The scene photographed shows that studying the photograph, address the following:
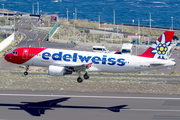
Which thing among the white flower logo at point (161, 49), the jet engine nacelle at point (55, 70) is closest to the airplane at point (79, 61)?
the jet engine nacelle at point (55, 70)

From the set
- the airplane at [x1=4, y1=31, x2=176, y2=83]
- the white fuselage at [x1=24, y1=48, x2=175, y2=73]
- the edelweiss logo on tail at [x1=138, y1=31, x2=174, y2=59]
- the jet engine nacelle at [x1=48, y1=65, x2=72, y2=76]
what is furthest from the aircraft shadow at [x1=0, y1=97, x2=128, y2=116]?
the edelweiss logo on tail at [x1=138, y1=31, x2=174, y2=59]

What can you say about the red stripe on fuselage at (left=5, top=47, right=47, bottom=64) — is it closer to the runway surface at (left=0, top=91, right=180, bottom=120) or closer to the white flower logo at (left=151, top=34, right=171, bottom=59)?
the runway surface at (left=0, top=91, right=180, bottom=120)

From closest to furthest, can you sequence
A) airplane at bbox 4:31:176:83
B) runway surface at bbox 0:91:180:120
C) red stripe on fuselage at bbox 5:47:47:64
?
1. runway surface at bbox 0:91:180:120
2. airplane at bbox 4:31:176:83
3. red stripe on fuselage at bbox 5:47:47:64

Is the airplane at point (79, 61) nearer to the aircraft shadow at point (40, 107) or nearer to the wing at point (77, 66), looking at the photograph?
the wing at point (77, 66)

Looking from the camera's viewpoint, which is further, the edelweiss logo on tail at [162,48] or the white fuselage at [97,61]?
the edelweiss logo on tail at [162,48]

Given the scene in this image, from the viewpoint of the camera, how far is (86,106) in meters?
56.5

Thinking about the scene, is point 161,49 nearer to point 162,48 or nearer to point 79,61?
point 162,48

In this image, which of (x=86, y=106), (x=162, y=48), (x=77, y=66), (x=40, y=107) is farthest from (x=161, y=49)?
(x=40, y=107)

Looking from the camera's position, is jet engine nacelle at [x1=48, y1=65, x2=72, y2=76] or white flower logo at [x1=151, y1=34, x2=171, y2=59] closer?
jet engine nacelle at [x1=48, y1=65, x2=72, y2=76]

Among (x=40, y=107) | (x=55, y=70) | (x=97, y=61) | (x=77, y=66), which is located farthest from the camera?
(x=40, y=107)

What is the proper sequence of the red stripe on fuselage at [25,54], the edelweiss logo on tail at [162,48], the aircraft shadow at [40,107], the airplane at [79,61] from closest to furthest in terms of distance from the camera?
the aircraft shadow at [40,107] → the airplane at [79,61] → the red stripe on fuselage at [25,54] → the edelweiss logo on tail at [162,48]

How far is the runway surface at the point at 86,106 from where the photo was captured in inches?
2006

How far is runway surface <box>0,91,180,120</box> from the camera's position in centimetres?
5095

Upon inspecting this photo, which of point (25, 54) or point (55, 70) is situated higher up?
point (25, 54)
